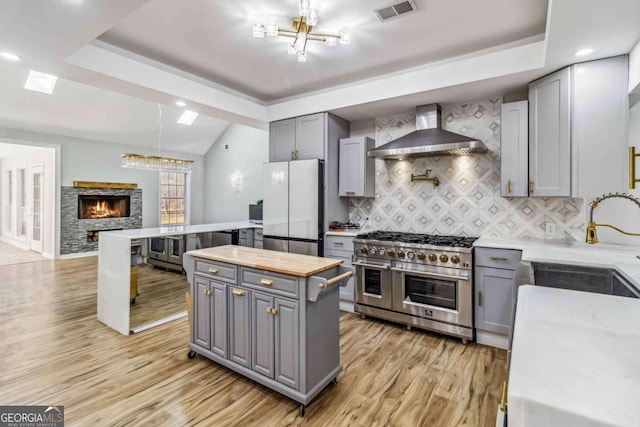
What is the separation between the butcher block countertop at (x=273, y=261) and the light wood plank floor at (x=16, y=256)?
21.1ft

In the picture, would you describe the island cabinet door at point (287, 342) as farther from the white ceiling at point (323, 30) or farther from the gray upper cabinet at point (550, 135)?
the gray upper cabinet at point (550, 135)

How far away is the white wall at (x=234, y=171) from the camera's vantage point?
287 inches

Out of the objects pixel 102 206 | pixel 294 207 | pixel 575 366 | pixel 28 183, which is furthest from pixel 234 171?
pixel 575 366

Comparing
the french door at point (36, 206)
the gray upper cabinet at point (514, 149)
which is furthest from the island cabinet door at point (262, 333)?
the french door at point (36, 206)

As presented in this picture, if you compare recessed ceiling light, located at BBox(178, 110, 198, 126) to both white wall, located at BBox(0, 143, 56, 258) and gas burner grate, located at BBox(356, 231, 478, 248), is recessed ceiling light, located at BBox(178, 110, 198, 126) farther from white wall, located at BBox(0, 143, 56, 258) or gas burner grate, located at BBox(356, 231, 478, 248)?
gas burner grate, located at BBox(356, 231, 478, 248)

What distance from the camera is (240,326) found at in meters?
2.29

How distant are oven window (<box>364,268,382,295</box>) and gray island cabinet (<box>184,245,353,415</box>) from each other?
1.30m

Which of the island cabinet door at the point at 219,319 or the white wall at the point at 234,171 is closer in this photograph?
the island cabinet door at the point at 219,319

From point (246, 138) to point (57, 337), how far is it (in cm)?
559

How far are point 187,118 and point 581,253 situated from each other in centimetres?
746

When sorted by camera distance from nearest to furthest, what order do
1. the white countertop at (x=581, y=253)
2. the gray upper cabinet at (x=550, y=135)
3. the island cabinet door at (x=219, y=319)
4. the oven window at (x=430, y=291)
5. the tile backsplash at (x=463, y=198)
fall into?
the white countertop at (x=581, y=253) < the island cabinet door at (x=219, y=319) < the gray upper cabinet at (x=550, y=135) < the oven window at (x=430, y=291) < the tile backsplash at (x=463, y=198)

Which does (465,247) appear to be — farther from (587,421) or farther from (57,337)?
(57,337)

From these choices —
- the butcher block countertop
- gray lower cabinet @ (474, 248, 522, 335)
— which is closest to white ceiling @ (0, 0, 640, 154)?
gray lower cabinet @ (474, 248, 522, 335)

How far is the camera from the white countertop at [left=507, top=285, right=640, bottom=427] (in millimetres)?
514
